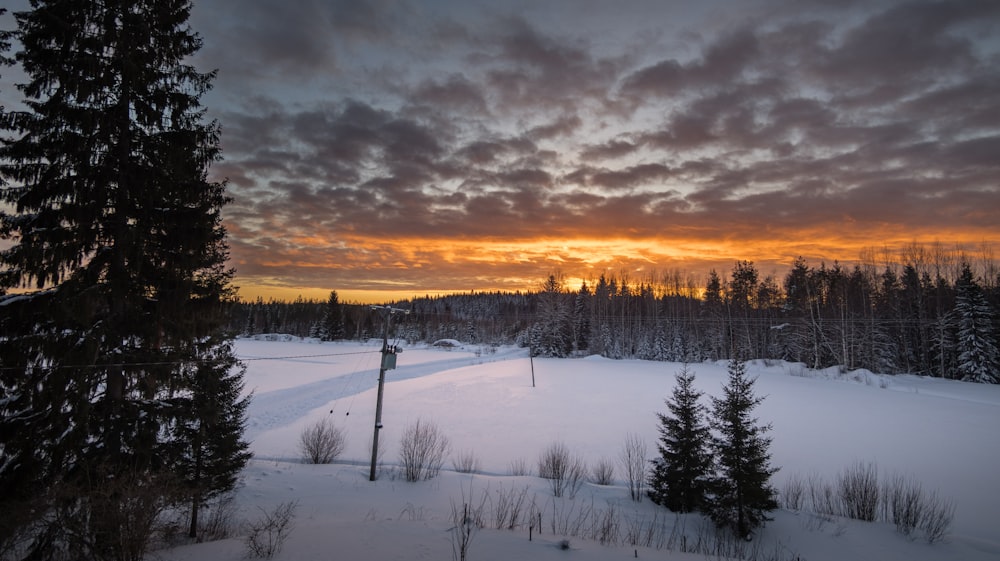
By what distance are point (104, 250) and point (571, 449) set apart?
1749 cm

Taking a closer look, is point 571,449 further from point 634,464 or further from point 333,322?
point 333,322

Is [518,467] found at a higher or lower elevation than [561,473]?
lower

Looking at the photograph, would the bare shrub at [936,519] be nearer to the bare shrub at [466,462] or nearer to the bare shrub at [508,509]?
the bare shrub at [508,509]

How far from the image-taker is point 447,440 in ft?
66.0

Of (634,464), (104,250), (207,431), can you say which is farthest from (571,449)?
(104,250)

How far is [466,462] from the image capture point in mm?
16844

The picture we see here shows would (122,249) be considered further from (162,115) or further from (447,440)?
(447,440)

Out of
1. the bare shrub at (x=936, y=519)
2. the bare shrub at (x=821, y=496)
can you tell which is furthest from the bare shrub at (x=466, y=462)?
the bare shrub at (x=936, y=519)

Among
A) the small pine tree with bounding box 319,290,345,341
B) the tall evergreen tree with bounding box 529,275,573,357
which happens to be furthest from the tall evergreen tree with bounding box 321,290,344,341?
the tall evergreen tree with bounding box 529,275,573,357

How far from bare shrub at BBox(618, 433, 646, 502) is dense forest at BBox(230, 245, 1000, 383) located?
5.66 meters

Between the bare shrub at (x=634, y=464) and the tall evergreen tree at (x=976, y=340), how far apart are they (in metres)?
38.9

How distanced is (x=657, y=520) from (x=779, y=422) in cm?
1613

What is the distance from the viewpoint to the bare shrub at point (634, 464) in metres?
13.6

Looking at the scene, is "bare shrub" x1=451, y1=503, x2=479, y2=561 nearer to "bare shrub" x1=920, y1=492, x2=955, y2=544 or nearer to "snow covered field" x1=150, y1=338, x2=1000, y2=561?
"snow covered field" x1=150, y1=338, x2=1000, y2=561
